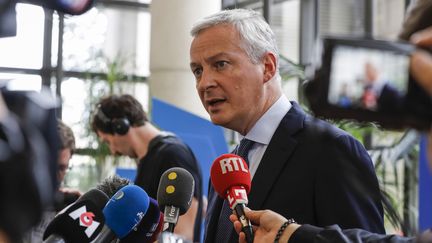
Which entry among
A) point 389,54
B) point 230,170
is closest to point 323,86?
point 389,54

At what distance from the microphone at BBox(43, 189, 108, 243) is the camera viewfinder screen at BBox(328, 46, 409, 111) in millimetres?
1036

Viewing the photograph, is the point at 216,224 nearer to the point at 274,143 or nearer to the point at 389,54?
the point at 274,143

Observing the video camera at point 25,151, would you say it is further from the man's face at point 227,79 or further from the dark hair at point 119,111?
the dark hair at point 119,111

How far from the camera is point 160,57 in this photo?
7.84m

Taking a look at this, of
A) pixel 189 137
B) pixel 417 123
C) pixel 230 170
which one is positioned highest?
pixel 417 123

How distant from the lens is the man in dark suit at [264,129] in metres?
2.16

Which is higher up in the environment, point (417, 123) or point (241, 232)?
point (417, 123)

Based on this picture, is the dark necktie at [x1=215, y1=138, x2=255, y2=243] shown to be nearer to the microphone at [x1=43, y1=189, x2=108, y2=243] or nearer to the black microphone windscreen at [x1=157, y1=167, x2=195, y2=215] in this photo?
the black microphone windscreen at [x1=157, y1=167, x2=195, y2=215]

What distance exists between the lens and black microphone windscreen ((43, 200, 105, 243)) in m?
1.93

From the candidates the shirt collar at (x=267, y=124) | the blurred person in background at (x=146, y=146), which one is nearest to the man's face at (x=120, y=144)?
the blurred person in background at (x=146, y=146)

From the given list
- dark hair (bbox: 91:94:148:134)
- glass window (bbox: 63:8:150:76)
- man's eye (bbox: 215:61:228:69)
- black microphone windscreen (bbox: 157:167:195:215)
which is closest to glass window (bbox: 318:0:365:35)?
glass window (bbox: 63:8:150:76)

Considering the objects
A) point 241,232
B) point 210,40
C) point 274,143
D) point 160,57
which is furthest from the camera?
point 160,57

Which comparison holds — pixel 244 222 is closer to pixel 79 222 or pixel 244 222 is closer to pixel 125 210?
pixel 125 210

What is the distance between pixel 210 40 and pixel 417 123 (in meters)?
1.60
